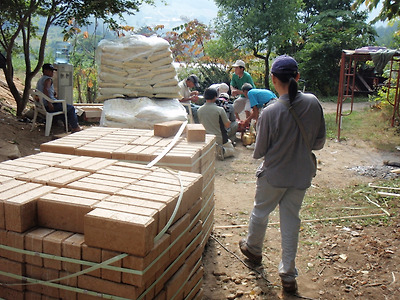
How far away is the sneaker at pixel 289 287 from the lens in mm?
3152

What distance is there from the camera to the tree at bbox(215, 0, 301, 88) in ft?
43.8

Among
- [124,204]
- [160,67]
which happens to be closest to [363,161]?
[160,67]

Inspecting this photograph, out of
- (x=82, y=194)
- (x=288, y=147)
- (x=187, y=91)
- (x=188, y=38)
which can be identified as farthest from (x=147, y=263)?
(x=188, y=38)

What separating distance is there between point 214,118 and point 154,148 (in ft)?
12.4

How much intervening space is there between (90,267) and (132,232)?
0.29 meters

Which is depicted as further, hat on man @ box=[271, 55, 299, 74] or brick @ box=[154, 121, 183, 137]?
brick @ box=[154, 121, 183, 137]

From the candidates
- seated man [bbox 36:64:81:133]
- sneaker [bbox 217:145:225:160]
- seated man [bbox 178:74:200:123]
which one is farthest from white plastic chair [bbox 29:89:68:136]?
sneaker [bbox 217:145:225:160]

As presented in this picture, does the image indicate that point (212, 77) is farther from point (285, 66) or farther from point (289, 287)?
point (289, 287)

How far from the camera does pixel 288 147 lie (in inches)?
117

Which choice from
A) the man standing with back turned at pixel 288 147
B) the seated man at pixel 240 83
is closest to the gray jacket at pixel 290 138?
the man standing with back turned at pixel 288 147

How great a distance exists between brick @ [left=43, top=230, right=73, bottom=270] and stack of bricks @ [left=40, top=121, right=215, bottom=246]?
3.76ft

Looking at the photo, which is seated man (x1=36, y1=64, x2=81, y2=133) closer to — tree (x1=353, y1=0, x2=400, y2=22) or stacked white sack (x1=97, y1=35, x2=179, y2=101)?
stacked white sack (x1=97, y1=35, x2=179, y2=101)

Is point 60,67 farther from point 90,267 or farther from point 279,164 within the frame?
point 90,267

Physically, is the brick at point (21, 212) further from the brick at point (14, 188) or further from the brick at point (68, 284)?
the brick at point (68, 284)
